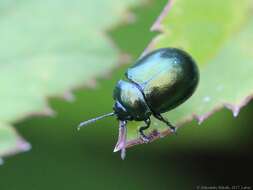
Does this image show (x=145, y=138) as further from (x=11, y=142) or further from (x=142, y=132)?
(x=11, y=142)

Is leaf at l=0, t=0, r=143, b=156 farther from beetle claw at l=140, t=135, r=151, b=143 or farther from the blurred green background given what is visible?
beetle claw at l=140, t=135, r=151, b=143

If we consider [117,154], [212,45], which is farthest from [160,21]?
[117,154]

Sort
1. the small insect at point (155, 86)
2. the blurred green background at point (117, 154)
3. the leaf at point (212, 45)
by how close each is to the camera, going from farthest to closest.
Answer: the blurred green background at point (117, 154) → the small insect at point (155, 86) → the leaf at point (212, 45)

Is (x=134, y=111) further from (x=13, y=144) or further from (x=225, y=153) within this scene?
(x=225, y=153)

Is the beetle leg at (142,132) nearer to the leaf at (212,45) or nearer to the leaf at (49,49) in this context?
the leaf at (212,45)

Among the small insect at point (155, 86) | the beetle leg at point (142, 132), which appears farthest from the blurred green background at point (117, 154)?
the beetle leg at point (142, 132)

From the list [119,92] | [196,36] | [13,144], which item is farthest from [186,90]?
[13,144]
